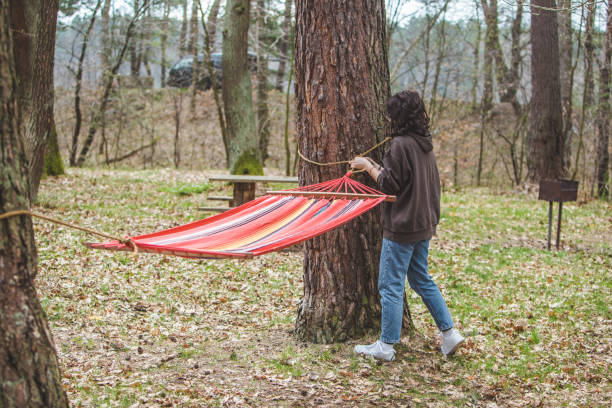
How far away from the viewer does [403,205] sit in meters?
2.99

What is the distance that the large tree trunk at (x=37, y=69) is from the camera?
6.12m

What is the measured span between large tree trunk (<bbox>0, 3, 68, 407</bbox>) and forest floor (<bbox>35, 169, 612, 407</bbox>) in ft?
2.90

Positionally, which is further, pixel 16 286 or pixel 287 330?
pixel 287 330

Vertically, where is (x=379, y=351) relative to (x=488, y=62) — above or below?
below

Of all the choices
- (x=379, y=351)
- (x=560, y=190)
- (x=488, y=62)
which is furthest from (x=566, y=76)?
(x=379, y=351)

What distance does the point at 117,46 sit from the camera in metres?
12.8

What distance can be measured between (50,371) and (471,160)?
13.4m

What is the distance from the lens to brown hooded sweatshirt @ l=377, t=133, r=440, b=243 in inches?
116

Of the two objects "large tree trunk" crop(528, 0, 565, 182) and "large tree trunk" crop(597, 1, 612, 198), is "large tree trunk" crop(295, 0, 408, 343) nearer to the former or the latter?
"large tree trunk" crop(597, 1, 612, 198)

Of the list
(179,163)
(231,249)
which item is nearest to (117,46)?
(179,163)

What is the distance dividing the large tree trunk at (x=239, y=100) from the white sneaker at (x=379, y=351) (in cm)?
642

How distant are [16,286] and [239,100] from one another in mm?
7940

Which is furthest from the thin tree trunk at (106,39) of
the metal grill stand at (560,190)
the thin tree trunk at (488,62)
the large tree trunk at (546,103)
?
the metal grill stand at (560,190)

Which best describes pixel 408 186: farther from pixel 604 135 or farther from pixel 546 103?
pixel 604 135
